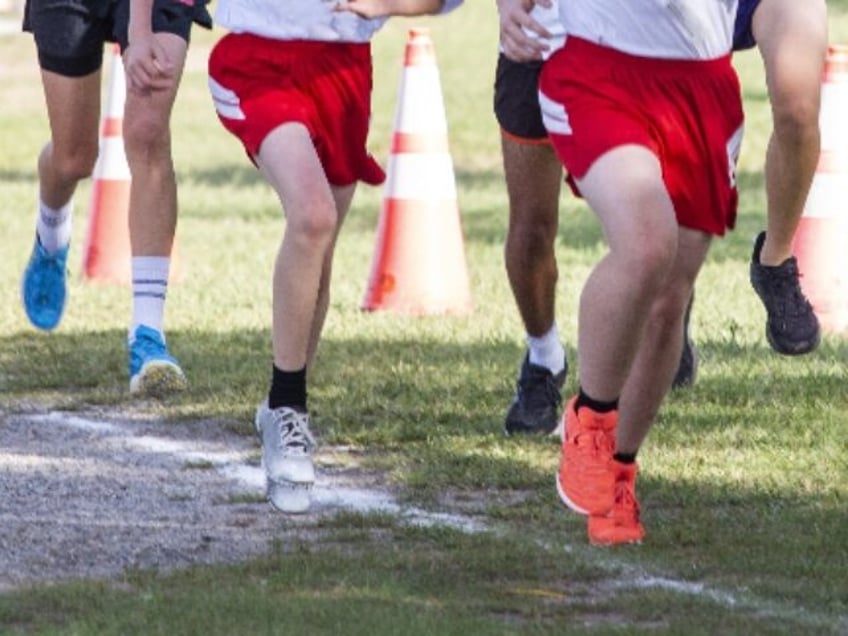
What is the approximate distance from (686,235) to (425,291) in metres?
4.98

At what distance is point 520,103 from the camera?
8.01 meters

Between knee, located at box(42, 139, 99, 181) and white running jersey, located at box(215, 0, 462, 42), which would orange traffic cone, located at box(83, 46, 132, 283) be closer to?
knee, located at box(42, 139, 99, 181)

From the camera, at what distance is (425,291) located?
11.5 metres

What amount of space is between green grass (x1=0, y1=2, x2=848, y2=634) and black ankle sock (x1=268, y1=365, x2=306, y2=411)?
403 mm

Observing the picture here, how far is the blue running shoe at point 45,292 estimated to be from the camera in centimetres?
1060

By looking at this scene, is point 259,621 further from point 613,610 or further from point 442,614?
point 613,610

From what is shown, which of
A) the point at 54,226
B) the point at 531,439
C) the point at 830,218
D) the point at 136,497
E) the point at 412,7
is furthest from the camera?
the point at 830,218

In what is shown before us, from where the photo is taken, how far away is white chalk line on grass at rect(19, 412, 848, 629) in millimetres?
5820

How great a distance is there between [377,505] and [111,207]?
5836mm

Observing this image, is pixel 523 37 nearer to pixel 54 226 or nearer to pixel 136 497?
pixel 136 497

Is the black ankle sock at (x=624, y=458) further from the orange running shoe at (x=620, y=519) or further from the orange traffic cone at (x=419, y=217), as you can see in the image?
the orange traffic cone at (x=419, y=217)

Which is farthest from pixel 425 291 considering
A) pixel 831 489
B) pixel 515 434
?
pixel 831 489

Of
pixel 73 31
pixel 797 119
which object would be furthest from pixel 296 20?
pixel 73 31

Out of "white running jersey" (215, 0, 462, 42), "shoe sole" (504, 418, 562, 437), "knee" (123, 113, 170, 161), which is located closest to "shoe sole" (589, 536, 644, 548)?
"white running jersey" (215, 0, 462, 42)
